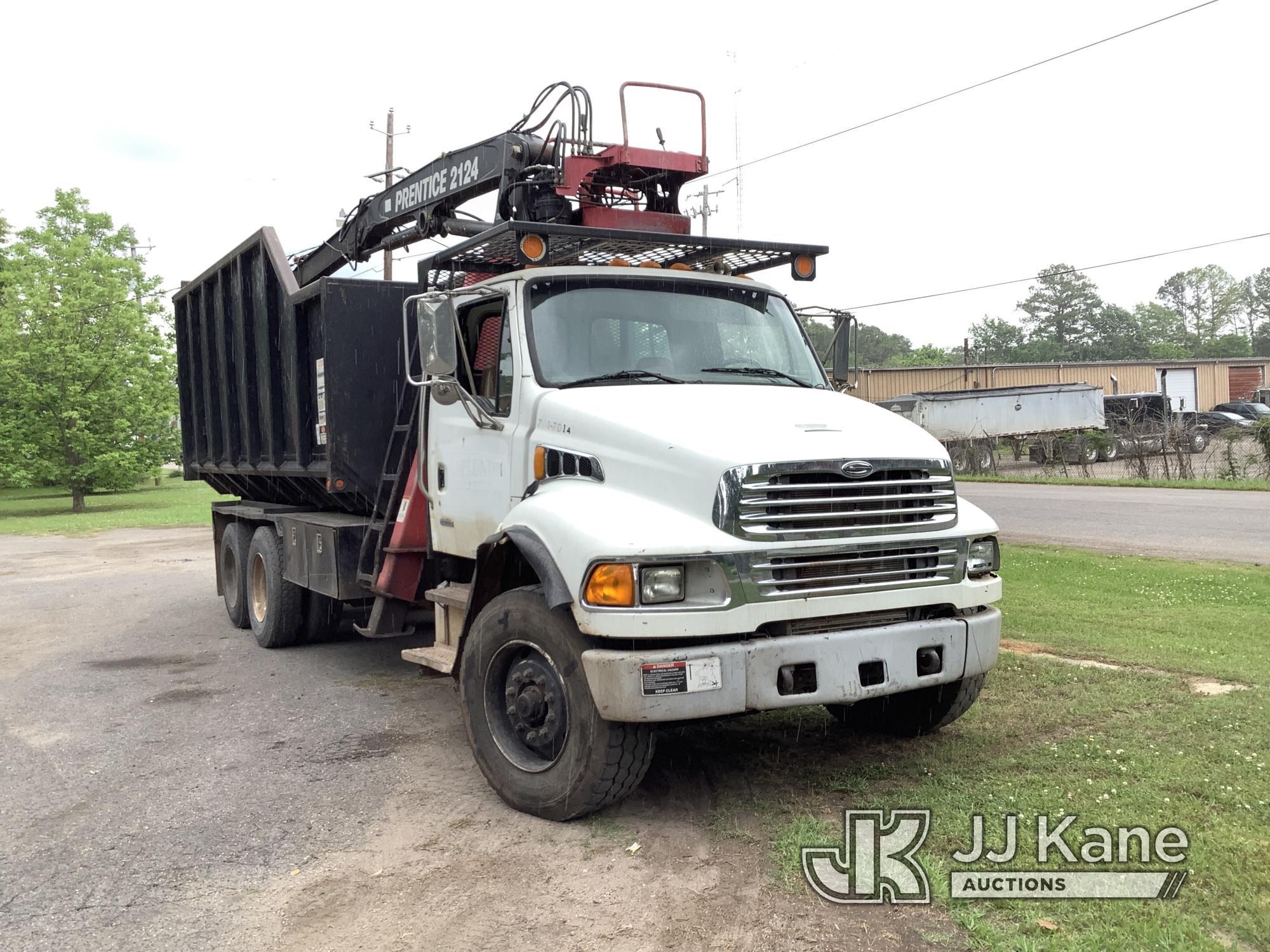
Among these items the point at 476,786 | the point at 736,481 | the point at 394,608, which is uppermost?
the point at 736,481

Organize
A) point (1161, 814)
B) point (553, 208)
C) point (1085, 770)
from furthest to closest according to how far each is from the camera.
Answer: point (553, 208)
point (1085, 770)
point (1161, 814)

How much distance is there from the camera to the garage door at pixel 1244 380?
61.9m

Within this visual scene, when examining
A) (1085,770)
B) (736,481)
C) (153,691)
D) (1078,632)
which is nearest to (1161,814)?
(1085,770)

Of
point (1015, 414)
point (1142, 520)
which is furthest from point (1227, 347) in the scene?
point (1142, 520)

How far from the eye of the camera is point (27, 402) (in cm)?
3219

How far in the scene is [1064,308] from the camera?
101188mm

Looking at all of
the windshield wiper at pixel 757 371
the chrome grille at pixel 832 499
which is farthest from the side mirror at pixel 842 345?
the chrome grille at pixel 832 499

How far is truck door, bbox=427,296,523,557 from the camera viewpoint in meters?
5.65

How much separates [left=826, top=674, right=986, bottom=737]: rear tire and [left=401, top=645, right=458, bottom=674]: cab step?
2.20 meters

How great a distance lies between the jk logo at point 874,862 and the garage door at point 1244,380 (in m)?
66.4

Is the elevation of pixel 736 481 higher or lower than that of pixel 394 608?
higher

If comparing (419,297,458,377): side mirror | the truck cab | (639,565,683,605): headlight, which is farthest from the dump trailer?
(639,565,683,605): headlight

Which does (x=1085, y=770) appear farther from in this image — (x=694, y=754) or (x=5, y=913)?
(x=5, y=913)

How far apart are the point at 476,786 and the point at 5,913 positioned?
2051 millimetres
